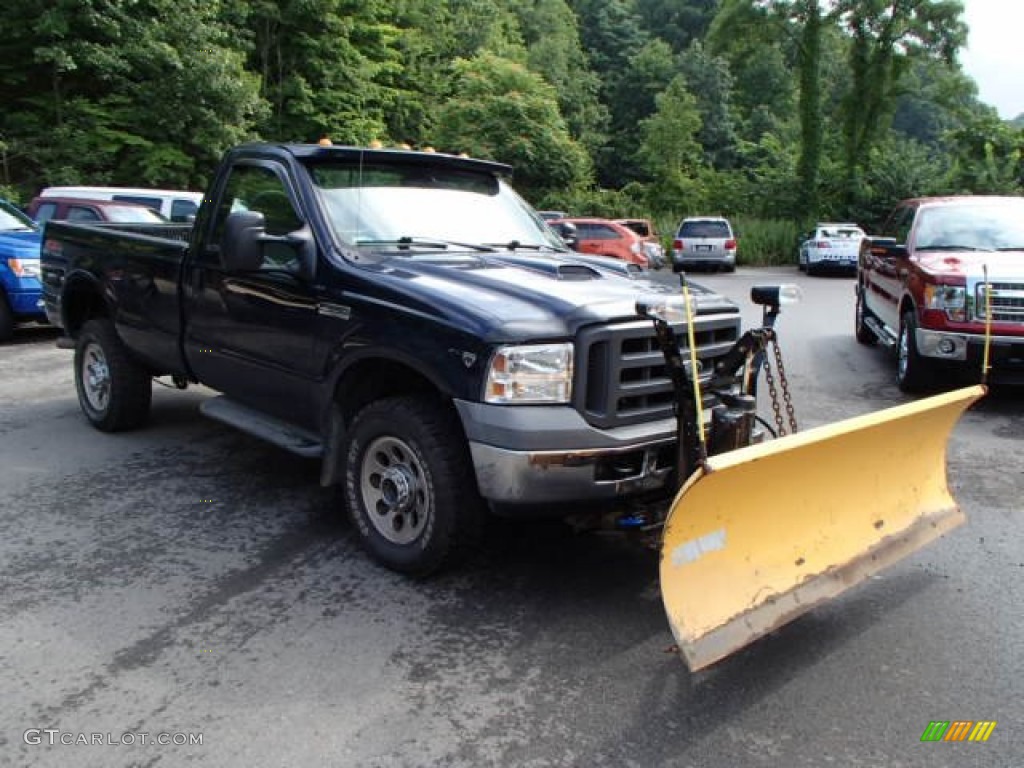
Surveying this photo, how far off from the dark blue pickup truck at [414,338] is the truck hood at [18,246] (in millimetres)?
5648

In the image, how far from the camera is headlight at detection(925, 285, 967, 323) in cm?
774

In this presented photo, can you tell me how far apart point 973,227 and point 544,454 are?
23.7 feet

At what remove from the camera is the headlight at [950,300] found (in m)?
7.74

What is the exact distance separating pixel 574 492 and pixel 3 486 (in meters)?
3.78

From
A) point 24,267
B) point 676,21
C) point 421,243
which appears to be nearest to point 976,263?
point 421,243

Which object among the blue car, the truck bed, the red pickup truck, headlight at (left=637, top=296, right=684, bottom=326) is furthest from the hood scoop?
the blue car

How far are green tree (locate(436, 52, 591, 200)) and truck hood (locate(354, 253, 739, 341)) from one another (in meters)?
30.1

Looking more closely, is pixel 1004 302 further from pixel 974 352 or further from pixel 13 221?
pixel 13 221

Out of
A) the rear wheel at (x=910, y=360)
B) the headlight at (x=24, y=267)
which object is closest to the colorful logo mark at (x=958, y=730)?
the rear wheel at (x=910, y=360)

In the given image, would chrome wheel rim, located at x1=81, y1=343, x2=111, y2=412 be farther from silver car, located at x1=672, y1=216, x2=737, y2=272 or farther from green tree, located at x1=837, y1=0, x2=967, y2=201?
green tree, located at x1=837, y1=0, x2=967, y2=201

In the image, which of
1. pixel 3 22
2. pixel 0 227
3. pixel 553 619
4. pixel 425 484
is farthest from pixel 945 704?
pixel 3 22

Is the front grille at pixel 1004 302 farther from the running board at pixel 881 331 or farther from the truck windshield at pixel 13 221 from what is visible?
the truck windshield at pixel 13 221

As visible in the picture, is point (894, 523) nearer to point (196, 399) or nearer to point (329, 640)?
point (329, 640)

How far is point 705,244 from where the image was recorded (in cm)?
2720
